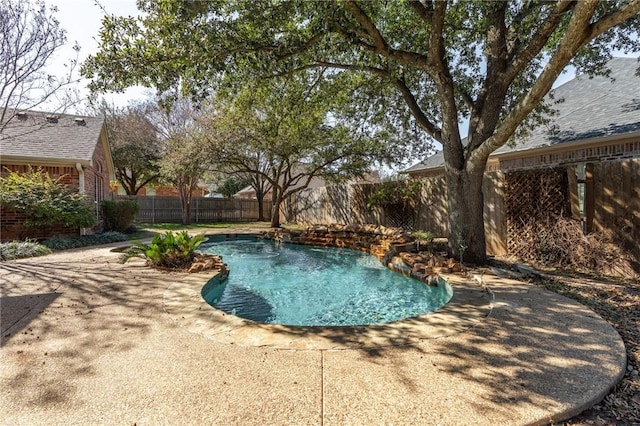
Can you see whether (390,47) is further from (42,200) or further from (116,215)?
(116,215)

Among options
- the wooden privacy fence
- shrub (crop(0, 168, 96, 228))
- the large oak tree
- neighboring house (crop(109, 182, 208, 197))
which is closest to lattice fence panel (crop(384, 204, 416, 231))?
the large oak tree

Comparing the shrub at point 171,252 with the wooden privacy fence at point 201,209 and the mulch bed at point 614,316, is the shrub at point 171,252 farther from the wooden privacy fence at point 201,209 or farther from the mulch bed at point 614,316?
the wooden privacy fence at point 201,209

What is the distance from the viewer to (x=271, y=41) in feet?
19.9

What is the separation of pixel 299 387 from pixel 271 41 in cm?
587

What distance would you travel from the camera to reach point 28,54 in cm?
769

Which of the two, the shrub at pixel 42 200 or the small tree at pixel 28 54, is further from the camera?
the shrub at pixel 42 200

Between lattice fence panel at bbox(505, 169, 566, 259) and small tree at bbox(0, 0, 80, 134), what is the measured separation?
36.1 feet

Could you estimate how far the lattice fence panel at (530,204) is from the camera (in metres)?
6.85

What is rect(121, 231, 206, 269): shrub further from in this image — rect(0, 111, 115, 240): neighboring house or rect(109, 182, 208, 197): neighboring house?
rect(109, 182, 208, 197): neighboring house

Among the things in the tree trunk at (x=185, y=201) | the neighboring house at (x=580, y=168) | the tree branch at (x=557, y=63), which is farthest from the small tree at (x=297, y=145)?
the tree branch at (x=557, y=63)

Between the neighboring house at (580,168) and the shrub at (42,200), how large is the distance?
11.8 metres

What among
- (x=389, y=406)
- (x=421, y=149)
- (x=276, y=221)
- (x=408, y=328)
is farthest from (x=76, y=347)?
(x=276, y=221)

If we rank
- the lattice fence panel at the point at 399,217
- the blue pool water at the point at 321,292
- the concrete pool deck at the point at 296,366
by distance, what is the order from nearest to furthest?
the concrete pool deck at the point at 296,366 → the blue pool water at the point at 321,292 → the lattice fence panel at the point at 399,217

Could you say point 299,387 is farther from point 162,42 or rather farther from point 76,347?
point 162,42
